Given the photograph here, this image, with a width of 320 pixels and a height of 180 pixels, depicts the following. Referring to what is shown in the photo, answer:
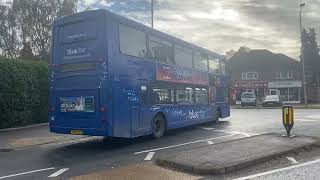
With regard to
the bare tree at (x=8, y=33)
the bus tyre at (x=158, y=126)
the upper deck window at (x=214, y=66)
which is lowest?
the bus tyre at (x=158, y=126)

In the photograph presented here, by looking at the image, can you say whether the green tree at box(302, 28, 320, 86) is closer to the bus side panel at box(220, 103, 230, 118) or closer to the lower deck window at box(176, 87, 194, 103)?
the bus side panel at box(220, 103, 230, 118)

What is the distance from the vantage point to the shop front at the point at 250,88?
7131 cm

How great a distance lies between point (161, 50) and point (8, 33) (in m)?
29.8

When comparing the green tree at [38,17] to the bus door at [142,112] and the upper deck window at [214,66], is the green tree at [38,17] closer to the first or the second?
the upper deck window at [214,66]

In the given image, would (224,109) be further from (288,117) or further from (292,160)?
(292,160)

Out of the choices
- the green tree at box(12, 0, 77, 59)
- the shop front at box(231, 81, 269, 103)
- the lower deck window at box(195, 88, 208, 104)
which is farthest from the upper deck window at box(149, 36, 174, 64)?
the shop front at box(231, 81, 269, 103)

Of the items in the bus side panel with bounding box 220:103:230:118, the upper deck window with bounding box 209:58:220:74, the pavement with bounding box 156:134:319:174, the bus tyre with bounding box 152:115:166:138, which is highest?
the upper deck window with bounding box 209:58:220:74

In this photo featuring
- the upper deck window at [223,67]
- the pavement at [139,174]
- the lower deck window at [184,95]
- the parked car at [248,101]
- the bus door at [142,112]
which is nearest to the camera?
the pavement at [139,174]

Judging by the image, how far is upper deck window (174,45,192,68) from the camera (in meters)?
16.9

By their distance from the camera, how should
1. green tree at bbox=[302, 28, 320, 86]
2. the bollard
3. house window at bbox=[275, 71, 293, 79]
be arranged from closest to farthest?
Answer: the bollard, house window at bbox=[275, 71, 293, 79], green tree at bbox=[302, 28, 320, 86]

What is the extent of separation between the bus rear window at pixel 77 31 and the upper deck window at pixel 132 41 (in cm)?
89

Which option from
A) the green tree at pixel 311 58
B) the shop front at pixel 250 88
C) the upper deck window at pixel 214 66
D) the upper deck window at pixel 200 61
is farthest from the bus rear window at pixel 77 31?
the green tree at pixel 311 58

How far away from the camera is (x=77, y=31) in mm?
13016

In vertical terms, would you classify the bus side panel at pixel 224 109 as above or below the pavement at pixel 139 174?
above
